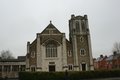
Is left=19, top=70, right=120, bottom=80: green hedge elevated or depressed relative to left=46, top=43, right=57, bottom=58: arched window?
depressed

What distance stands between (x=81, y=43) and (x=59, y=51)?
5613 mm

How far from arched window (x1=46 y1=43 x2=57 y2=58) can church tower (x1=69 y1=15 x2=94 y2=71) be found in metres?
4.34

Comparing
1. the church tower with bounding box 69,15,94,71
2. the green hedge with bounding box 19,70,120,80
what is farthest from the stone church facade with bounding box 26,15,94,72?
the green hedge with bounding box 19,70,120,80

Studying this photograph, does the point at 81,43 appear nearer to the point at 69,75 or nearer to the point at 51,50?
the point at 51,50

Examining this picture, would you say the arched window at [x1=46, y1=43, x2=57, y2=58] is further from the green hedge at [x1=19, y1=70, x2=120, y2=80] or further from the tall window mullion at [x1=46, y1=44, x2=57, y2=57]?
the green hedge at [x1=19, y1=70, x2=120, y2=80]

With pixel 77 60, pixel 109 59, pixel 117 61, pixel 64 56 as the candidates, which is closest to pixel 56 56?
pixel 64 56

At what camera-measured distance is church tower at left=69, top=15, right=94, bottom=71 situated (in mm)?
49875

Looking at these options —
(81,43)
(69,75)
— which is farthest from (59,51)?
(69,75)

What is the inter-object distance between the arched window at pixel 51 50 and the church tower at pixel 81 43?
4337 mm

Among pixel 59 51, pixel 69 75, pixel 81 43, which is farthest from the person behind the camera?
pixel 81 43

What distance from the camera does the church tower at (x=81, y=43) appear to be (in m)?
49.9

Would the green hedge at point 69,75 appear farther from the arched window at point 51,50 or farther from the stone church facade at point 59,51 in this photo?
the arched window at point 51,50

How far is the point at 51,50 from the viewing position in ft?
164

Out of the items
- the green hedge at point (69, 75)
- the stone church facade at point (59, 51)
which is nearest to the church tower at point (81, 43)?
the stone church facade at point (59, 51)
